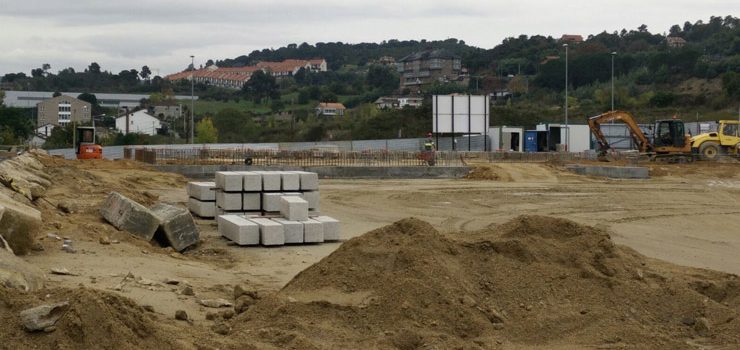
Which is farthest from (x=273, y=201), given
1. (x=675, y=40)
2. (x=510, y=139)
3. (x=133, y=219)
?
(x=675, y=40)

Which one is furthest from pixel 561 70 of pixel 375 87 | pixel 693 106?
pixel 375 87

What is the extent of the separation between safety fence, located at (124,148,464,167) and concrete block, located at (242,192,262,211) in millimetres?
20444

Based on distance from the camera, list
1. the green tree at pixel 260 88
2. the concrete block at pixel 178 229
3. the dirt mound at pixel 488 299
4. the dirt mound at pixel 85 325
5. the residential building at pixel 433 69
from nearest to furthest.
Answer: the dirt mound at pixel 85 325, the dirt mound at pixel 488 299, the concrete block at pixel 178 229, the green tree at pixel 260 88, the residential building at pixel 433 69

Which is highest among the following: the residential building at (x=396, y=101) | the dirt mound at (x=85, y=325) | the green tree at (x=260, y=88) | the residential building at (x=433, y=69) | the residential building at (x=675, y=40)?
the residential building at (x=675, y=40)

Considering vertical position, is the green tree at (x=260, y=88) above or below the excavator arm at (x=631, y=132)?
above

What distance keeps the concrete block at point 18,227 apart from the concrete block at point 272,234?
488cm

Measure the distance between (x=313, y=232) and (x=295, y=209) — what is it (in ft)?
1.91

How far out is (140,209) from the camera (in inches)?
608

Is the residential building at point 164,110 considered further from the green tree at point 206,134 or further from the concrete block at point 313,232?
the concrete block at point 313,232

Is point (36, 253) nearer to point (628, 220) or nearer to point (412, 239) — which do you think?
point (412, 239)

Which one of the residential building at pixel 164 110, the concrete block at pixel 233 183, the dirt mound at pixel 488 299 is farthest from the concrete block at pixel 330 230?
the residential building at pixel 164 110

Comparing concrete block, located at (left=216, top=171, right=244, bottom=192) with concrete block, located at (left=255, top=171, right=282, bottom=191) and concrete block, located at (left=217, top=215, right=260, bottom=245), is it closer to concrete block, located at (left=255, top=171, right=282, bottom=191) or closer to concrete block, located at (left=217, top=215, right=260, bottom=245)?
concrete block, located at (left=255, top=171, right=282, bottom=191)

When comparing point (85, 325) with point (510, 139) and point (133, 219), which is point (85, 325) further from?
point (510, 139)

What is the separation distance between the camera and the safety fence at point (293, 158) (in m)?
40.2
